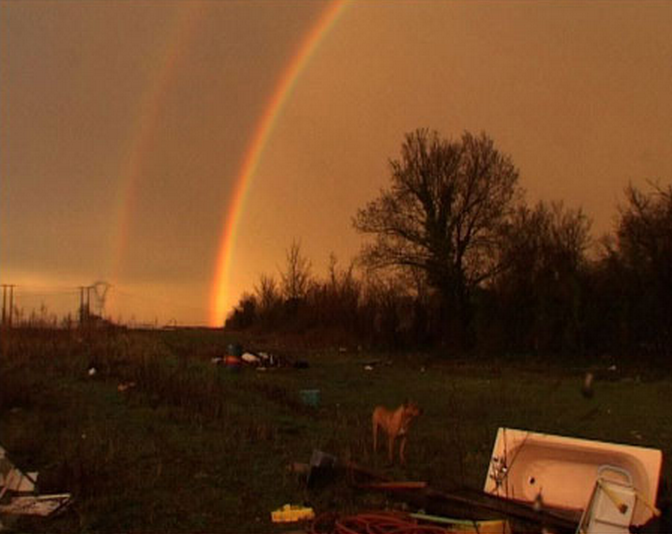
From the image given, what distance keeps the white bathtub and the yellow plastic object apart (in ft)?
4.66

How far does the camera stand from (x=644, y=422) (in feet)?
43.1

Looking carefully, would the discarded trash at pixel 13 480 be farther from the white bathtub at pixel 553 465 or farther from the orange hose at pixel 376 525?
the white bathtub at pixel 553 465

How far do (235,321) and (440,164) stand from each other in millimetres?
25581

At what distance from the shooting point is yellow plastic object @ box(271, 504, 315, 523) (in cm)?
621

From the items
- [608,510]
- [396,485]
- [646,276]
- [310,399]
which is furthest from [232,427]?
[646,276]

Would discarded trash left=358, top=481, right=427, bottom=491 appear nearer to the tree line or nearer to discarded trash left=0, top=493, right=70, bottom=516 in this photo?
discarded trash left=0, top=493, right=70, bottom=516

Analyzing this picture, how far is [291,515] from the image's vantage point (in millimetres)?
6250

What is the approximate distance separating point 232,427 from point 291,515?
175 inches

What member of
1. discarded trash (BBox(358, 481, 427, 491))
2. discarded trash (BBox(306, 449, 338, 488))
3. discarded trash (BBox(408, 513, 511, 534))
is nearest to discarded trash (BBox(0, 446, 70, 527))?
discarded trash (BBox(306, 449, 338, 488))

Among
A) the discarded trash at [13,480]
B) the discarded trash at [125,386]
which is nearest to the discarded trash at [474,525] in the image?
the discarded trash at [13,480]

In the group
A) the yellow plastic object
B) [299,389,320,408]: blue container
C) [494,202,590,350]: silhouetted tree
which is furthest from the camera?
[494,202,590,350]: silhouetted tree

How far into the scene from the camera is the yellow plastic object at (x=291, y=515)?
6.21 metres

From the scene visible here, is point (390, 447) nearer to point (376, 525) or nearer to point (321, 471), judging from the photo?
point (321, 471)

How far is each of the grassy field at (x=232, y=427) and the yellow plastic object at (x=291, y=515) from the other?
9cm
